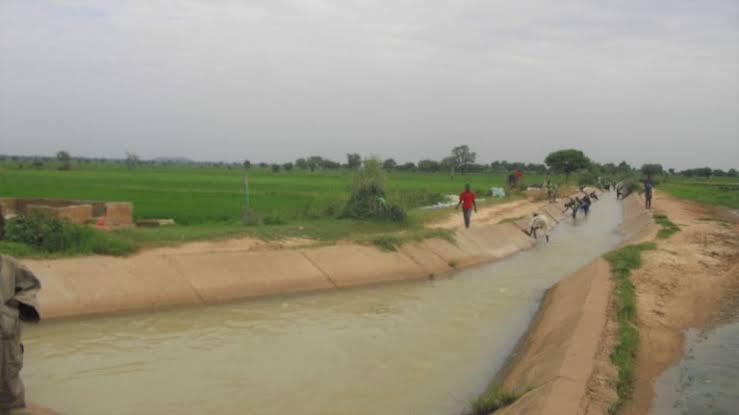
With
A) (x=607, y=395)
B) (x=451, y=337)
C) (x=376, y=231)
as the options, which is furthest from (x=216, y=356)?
(x=376, y=231)

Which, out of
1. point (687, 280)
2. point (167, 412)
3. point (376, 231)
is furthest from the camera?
point (376, 231)

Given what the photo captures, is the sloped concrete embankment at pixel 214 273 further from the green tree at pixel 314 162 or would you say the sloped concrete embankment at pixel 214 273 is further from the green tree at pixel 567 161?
the green tree at pixel 314 162

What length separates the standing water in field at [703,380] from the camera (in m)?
5.57

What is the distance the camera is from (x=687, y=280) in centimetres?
1212

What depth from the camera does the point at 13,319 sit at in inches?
162

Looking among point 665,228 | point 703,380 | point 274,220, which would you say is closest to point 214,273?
point 274,220

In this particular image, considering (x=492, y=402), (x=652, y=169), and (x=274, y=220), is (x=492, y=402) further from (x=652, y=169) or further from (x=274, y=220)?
(x=652, y=169)

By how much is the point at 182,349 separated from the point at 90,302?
7.24 feet

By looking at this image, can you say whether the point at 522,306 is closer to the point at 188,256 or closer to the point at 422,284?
the point at 422,284

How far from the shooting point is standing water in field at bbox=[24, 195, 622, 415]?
643 centimetres

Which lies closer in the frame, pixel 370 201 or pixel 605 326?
pixel 605 326

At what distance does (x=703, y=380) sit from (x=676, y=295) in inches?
185

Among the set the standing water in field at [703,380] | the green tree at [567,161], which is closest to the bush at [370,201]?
the standing water in field at [703,380]

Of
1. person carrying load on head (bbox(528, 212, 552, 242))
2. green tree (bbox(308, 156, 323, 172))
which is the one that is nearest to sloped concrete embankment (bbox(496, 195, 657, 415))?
person carrying load on head (bbox(528, 212, 552, 242))
